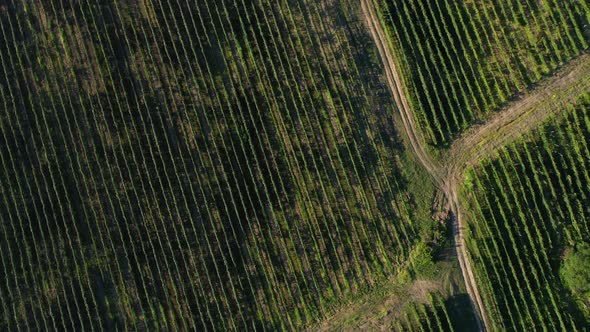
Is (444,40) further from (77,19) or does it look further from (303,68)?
(77,19)

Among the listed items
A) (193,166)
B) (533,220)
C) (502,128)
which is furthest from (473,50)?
(193,166)

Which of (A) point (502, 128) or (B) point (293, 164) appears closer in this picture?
(A) point (502, 128)

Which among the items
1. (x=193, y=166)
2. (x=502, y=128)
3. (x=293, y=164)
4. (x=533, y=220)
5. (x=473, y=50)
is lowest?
(x=533, y=220)

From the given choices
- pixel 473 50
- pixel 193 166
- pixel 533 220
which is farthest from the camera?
pixel 193 166

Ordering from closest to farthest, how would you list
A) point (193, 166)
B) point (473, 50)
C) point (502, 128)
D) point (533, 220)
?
point (533, 220) < point (502, 128) < point (473, 50) < point (193, 166)

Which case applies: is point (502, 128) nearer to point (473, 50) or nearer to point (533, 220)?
point (473, 50)

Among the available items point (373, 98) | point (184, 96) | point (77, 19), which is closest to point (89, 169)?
point (184, 96)

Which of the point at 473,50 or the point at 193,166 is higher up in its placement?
the point at 473,50
